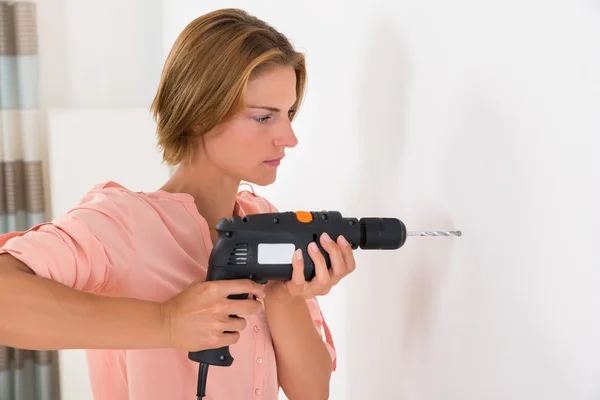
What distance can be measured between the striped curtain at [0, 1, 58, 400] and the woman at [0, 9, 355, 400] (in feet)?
5.67

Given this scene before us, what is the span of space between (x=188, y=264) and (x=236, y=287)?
0.69 ft

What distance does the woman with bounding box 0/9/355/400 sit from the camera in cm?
87

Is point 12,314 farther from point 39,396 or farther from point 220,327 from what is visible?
point 39,396

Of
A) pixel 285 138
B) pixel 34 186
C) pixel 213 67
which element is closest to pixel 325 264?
pixel 285 138

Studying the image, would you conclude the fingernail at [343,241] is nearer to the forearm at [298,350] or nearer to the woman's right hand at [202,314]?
the woman's right hand at [202,314]

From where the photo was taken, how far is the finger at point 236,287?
3.04 ft

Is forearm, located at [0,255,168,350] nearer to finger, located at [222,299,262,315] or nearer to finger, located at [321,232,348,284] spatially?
finger, located at [222,299,262,315]

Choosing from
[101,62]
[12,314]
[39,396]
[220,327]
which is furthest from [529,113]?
[39,396]

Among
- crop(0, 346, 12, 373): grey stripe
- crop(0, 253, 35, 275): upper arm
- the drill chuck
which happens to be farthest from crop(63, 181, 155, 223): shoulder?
crop(0, 346, 12, 373): grey stripe

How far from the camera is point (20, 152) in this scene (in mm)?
2793

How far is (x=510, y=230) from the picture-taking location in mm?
881

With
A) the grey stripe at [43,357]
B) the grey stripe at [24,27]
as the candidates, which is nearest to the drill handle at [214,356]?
the grey stripe at [43,357]

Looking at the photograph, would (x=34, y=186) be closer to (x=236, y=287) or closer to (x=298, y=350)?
(x=298, y=350)

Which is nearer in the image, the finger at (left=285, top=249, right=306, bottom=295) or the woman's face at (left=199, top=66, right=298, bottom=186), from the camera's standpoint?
the finger at (left=285, top=249, right=306, bottom=295)
